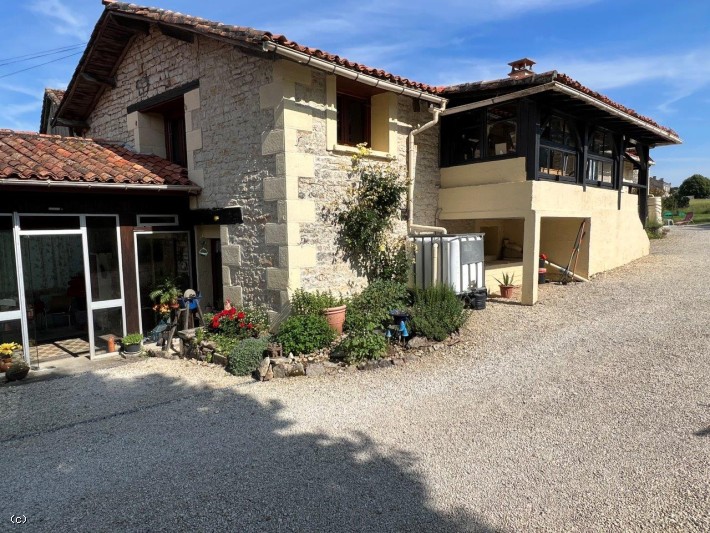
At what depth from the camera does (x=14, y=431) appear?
5.09 m

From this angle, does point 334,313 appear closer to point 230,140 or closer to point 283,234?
point 283,234

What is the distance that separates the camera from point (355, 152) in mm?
8594

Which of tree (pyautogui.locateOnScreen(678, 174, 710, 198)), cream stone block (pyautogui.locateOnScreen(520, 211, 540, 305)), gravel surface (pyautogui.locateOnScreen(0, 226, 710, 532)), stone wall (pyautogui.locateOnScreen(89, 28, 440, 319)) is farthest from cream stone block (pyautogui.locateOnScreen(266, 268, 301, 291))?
tree (pyautogui.locateOnScreen(678, 174, 710, 198))

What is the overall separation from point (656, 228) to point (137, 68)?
837 inches

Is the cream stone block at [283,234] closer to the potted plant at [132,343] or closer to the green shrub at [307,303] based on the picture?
the green shrub at [307,303]

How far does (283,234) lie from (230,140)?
7.69 feet

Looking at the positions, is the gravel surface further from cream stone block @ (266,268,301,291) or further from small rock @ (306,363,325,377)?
cream stone block @ (266,268,301,291)

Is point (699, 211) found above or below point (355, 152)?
below

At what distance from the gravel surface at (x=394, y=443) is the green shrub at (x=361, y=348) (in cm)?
36

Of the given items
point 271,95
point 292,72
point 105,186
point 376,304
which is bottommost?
point 376,304

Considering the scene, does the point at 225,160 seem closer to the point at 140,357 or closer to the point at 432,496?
the point at 140,357

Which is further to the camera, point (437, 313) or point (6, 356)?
point (437, 313)

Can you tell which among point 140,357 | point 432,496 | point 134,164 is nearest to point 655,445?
point 432,496

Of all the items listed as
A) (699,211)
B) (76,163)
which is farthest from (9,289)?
(699,211)
